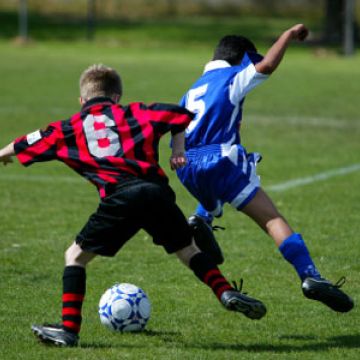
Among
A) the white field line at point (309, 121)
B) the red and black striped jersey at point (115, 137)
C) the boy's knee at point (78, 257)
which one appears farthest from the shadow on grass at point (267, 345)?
the white field line at point (309, 121)

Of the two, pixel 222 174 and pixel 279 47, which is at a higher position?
pixel 279 47

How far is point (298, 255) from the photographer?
6.07 m

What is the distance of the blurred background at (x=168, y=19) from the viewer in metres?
35.5

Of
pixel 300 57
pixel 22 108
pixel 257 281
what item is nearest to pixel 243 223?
pixel 257 281

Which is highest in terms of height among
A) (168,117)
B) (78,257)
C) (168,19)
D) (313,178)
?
(168,117)

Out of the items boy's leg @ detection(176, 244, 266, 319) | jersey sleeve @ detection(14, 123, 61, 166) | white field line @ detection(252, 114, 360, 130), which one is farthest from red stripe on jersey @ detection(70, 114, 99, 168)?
white field line @ detection(252, 114, 360, 130)

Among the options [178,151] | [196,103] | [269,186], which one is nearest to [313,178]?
[269,186]

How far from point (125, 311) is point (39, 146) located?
3.44 ft

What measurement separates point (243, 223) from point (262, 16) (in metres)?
36.9

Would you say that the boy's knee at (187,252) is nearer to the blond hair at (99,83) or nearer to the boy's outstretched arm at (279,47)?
the blond hair at (99,83)

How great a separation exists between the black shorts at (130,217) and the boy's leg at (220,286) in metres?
0.18

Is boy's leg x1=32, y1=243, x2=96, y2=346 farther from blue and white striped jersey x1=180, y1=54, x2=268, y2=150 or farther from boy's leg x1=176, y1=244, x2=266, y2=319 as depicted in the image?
blue and white striped jersey x1=180, y1=54, x2=268, y2=150

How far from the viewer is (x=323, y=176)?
40.0 ft

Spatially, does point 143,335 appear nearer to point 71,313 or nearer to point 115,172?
point 71,313
